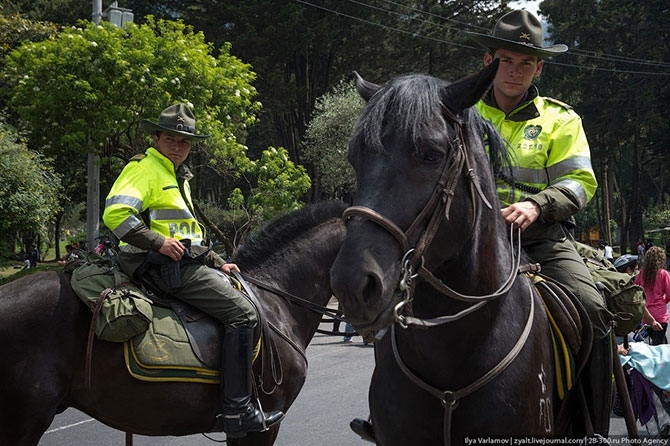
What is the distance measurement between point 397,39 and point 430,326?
3227cm

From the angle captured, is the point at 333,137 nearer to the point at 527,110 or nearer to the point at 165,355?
the point at 165,355

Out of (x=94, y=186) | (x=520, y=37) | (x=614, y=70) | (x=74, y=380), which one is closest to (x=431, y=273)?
(x=520, y=37)

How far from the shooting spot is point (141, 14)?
30.7 m

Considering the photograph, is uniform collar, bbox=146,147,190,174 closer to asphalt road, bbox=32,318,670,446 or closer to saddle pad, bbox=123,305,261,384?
saddle pad, bbox=123,305,261,384

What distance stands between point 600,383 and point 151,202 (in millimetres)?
3227

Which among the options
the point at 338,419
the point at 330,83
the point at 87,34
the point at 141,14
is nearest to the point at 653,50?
the point at 330,83

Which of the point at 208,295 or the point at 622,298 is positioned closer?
the point at 622,298

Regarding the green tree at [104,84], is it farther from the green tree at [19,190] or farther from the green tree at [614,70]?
the green tree at [614,70]

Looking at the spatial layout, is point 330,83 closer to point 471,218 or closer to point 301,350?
point 301,350

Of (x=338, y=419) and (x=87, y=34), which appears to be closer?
(x=338, y=419)

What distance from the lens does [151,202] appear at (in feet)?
16.7

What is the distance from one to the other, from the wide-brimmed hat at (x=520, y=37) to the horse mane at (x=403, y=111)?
33.3 inches

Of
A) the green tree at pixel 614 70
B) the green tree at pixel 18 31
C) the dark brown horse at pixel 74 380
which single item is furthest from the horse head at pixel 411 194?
the green tree at pixel 614 70

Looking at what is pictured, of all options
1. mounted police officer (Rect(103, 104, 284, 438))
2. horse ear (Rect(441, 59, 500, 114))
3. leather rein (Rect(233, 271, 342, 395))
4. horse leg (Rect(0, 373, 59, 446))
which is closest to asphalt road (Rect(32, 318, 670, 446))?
leather rein (Rect(233, 271, 342, 395))
